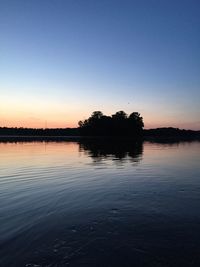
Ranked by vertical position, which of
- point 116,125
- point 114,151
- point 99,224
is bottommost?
point 114,151

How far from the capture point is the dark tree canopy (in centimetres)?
18388

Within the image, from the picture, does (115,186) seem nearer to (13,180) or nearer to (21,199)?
(21,199)

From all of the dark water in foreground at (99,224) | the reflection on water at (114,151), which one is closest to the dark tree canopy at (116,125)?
the reflection on water at (114,151)

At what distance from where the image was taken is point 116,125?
600 feet

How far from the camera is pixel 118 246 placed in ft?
27.4

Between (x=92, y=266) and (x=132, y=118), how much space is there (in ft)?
601

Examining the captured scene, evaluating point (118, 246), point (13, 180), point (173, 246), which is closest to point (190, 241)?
point (173, 246)

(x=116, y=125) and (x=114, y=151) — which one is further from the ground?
(x=116, y=125)

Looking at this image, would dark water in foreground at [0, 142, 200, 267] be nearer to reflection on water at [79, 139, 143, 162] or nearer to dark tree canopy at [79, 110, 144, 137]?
reflection on water at [79, 139, 143, 162]

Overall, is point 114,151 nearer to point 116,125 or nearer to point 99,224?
point 99,224

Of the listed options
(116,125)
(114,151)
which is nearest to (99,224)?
(114,151)

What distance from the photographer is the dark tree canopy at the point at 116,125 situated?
7239 inches

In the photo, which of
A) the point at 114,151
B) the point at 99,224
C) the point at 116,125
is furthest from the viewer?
the point at 116,125

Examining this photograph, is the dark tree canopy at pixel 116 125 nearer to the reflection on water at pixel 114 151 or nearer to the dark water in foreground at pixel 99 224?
the reflection on water at pixel 114 151
